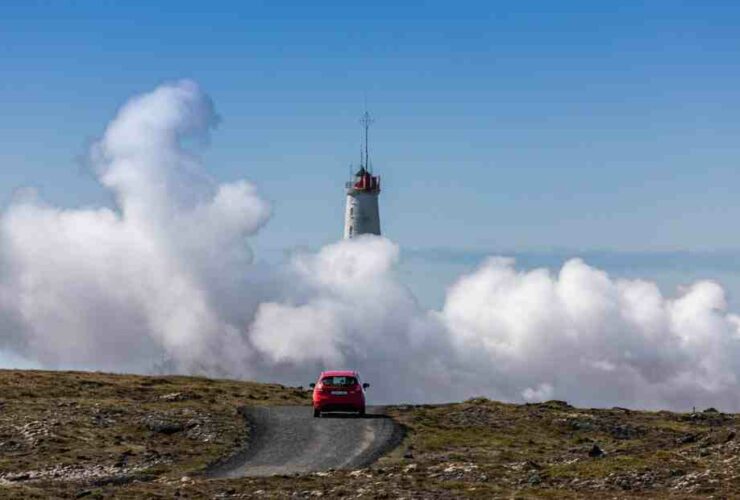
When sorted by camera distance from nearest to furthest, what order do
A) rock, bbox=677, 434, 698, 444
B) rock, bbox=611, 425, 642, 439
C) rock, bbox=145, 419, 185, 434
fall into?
rock, bbox=677, 434, 698, 444, rock, bbox=145, 419, 185, 434, rock, bbox=611, 425, 642, 439

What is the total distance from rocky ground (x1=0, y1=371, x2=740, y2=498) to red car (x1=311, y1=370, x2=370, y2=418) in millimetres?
3067

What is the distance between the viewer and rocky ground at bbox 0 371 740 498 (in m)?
40.0

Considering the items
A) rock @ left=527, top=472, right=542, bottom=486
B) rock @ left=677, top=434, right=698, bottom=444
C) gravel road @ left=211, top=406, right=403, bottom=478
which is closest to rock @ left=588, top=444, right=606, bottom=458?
rock @ left=677, top=434, right=698, bottom=444

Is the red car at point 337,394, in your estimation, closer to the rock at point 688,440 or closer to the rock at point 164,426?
the rock at point 164,426

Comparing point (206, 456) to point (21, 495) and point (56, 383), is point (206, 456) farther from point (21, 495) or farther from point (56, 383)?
point (56, 383)

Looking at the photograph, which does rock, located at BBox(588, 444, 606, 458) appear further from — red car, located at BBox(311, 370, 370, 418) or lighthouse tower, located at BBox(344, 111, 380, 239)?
lighthouse tower, located at BBox(344, 111, 380, 239)

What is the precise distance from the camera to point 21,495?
124 ft

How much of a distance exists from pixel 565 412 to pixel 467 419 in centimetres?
785

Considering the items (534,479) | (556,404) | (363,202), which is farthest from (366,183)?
(534,479)

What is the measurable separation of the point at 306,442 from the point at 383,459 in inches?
222

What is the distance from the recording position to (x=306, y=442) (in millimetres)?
52375

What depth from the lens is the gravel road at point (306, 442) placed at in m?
46.7

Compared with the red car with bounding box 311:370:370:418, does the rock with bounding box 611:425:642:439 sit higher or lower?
lower

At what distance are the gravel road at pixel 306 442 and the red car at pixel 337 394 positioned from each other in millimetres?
563
